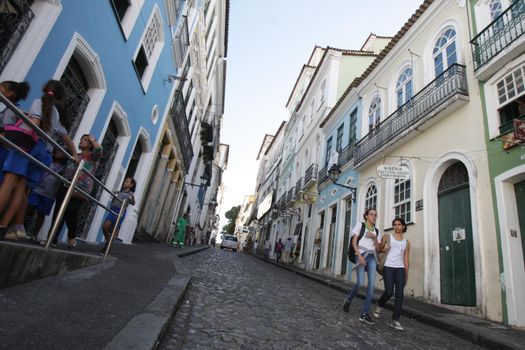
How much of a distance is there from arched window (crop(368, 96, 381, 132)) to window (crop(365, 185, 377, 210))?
2.44 m

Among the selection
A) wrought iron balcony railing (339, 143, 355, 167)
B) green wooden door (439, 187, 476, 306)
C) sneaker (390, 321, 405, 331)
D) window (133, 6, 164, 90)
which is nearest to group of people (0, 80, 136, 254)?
sneaker (390, 321, 405, 331)

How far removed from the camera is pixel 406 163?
9.83 meters

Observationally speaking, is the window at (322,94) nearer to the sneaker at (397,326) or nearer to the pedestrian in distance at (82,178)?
the sneaker at (397,326)

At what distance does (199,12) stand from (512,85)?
38.3 ft

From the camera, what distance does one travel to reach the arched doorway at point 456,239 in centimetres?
693

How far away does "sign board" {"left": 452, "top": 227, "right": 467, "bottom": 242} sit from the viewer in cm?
729

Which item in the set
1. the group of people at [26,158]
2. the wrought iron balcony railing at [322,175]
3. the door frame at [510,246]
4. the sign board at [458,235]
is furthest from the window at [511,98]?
the wrought iron balcony railing at [322,175]

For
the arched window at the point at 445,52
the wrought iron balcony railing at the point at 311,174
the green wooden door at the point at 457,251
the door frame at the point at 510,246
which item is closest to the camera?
the door frame at the point at 510,246

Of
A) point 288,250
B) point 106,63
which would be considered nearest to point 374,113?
point 106,63

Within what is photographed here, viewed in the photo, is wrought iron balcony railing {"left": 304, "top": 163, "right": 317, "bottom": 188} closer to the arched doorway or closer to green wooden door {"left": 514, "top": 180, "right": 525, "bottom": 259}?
the arched doorway

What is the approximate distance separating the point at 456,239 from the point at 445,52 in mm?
5604

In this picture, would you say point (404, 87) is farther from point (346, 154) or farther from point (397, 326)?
point (397, 326)

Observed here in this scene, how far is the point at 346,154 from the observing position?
14625mm

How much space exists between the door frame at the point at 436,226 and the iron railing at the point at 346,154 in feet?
17.6
